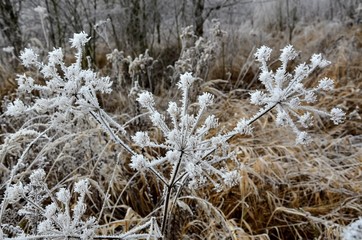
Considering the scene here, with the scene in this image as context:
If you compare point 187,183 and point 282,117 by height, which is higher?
point 282,117

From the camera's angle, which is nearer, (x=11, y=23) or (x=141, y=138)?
(x=141, y=138)

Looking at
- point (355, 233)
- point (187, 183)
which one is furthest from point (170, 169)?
point (355, 233)

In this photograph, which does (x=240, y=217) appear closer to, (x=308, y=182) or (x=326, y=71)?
(x=308, y=182)

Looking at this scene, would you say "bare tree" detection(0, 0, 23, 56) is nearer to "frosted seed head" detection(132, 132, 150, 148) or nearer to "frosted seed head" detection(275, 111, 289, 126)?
"frosted seed head" detection(132, 132, 150, 148)

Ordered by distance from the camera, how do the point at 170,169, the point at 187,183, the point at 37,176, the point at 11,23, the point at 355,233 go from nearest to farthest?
the point at 355,233, the point at 37,176, the point at 187,183, the point at 170,169, the point at 11,23

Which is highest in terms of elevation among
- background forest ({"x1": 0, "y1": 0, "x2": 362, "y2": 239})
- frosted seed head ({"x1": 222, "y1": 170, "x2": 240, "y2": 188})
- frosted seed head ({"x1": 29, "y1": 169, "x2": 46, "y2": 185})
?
frosted seed head ({"x1": 222, "y1": 170, "x2": 240, "y2": 188})

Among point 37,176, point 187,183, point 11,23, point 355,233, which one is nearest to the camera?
point 355,233

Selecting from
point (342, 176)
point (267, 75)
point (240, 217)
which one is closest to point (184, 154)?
point (267, 75)

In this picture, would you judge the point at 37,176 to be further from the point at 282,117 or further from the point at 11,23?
the point at 11,23

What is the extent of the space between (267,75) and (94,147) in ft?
5.65

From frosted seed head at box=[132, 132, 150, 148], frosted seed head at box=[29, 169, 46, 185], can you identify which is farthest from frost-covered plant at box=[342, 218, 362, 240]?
frosted seed head at box=[29, 169, 46, 185]

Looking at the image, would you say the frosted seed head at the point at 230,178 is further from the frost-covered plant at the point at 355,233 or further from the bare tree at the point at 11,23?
the bare tree at the point at 11,23

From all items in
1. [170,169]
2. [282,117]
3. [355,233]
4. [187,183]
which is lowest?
[170,169]

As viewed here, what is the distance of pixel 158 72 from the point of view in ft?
16.4
